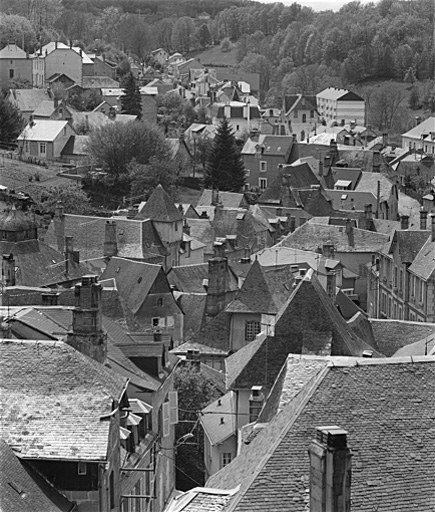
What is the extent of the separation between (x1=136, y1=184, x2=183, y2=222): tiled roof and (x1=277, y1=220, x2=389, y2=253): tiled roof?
237 inches

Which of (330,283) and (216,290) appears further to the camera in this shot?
(216,290)

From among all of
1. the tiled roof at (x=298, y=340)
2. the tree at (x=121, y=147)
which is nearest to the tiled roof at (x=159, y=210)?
the tree at (x=121, y=147)

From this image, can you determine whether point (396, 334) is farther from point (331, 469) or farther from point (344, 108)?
point (344, 108)

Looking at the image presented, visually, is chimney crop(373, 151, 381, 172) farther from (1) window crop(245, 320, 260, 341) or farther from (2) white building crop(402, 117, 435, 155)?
(1) window crop(245, 320, 260, 341)

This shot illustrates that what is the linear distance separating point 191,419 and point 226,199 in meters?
47.5

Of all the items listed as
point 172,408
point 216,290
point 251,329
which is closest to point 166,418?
point 172,408

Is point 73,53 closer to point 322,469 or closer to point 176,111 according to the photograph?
point 176,111

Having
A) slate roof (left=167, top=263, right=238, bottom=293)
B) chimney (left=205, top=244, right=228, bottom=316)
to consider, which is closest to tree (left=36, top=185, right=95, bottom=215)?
slate roof (left=167, top=263, right=238, bottom=293)

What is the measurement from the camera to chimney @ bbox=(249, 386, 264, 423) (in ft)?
99.8

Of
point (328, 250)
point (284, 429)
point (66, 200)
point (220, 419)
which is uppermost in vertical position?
point (284, 429)

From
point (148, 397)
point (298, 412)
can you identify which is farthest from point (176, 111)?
point (298, 412)

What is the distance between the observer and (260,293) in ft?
156

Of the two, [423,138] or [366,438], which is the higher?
[423,138]

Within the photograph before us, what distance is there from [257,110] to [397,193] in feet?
169
